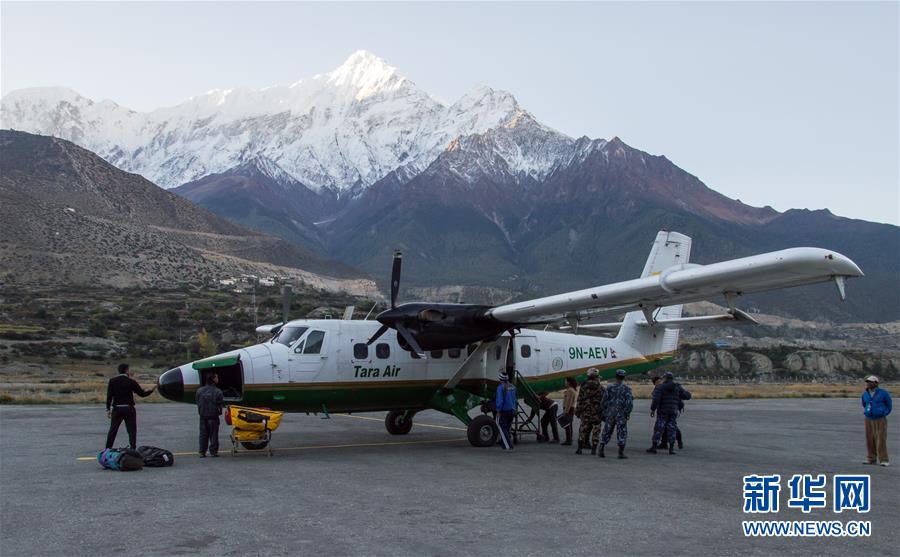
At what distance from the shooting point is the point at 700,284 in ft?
50.3

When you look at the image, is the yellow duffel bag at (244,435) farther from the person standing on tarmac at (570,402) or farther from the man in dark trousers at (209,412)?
the person standing on tarmac at (570,402)

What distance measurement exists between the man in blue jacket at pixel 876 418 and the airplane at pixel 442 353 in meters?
2.74

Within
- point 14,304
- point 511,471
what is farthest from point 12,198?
point 511,471

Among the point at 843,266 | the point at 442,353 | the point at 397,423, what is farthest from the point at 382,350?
the point at 843,266

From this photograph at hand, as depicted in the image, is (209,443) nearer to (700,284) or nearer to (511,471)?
(511,471)

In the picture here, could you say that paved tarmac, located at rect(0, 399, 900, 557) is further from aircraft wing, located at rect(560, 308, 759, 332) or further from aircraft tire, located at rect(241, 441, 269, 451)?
aircraft wing, located at rect(560, 308, 759, 332)

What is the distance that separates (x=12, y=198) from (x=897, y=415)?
104651 mm

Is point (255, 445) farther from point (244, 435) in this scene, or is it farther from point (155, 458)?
point (155, 458)

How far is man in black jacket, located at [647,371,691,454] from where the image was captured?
18.2 m

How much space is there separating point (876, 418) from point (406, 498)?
32.7ft

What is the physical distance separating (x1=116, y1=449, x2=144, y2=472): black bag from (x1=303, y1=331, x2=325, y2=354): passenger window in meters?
5.03

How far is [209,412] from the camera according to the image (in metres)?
16.1

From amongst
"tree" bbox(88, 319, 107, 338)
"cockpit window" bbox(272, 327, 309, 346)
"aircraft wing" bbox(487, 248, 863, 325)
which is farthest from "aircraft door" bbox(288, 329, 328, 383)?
"tree" bbox(88, 319, 107, 338)

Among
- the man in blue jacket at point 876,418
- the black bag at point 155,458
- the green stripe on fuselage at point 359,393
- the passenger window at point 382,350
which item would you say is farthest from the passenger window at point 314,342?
the man in blue jacket at point 876,418
